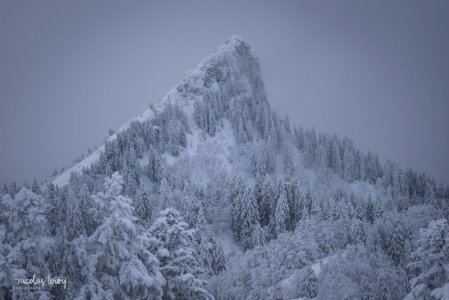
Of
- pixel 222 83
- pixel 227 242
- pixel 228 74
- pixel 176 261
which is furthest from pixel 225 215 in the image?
pixel 228 74

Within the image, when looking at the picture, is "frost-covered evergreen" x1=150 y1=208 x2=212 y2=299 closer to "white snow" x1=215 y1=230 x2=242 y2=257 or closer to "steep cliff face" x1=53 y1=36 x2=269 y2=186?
"white snow" x1=215 y1=230 x2=242 y2=257

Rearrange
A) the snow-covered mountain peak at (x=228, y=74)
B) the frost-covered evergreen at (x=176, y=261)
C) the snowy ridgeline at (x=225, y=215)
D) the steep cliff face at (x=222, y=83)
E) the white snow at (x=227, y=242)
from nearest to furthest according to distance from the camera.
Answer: the snowy ridgeline at (x=225, y=215) → the frost-covered evergreen at (x=176, y=261) → the white snow at (x=227, y=242) → the steep cliff face at (x=222, y=83) → the snow-covered mountain peak at (x=228, y=74)

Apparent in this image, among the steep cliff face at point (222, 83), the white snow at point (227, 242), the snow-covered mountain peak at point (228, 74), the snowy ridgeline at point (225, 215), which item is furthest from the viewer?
the snow-covered mountain peak at point (228, 74)

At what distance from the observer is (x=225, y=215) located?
88000 mm

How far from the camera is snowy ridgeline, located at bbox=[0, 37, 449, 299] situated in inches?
941

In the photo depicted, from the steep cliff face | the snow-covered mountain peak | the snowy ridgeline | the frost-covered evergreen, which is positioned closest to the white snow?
the snowy ridgeline

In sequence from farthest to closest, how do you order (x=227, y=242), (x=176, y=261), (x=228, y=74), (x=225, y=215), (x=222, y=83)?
(x=228, y=74), (x=222, y=83), (x=225, y=215), (x=227, y=242), (x=176, y=261)

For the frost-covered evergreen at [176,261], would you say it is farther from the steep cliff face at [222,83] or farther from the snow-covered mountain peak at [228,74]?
the snow-covered mountain peak at [228,74]

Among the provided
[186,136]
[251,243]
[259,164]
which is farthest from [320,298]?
[186,136]

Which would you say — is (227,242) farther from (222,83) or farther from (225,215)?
(222,83)

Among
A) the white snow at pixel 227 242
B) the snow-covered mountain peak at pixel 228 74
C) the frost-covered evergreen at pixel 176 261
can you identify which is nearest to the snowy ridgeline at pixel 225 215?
the frost-covered evergreen at pixel 176 261

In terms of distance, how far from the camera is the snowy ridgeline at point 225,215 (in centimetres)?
2389

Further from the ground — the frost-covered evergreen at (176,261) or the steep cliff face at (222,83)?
the steep cliff face at (222,83)

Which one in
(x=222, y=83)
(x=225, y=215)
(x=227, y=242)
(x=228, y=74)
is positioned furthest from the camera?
(x=228, y=74)
